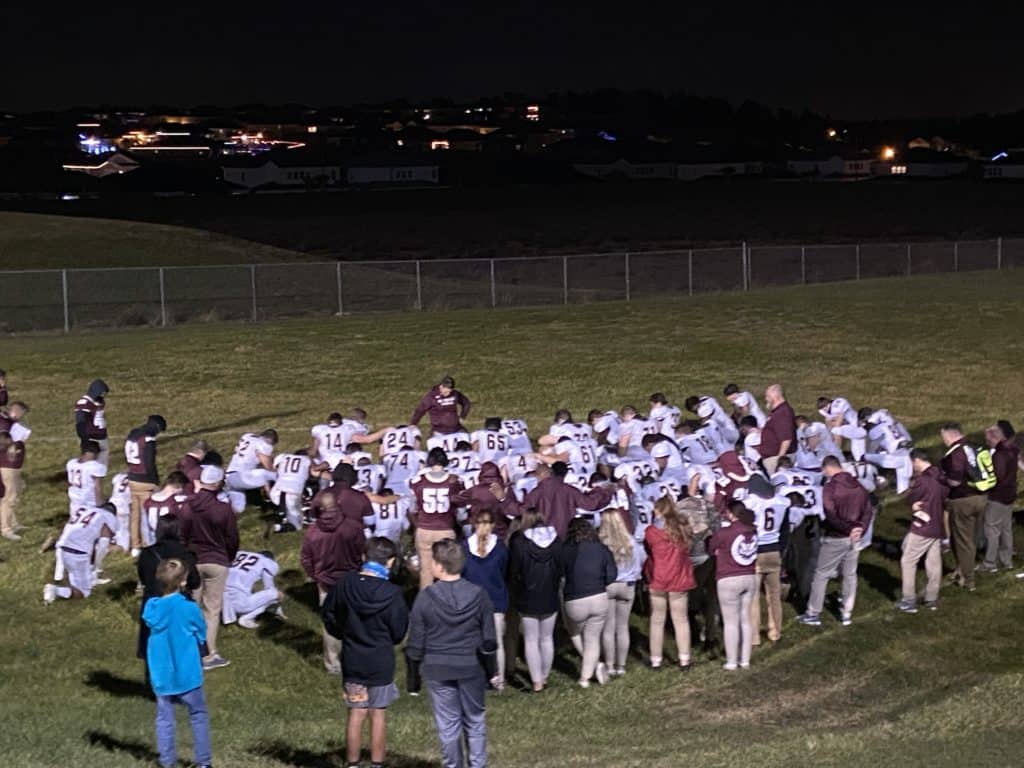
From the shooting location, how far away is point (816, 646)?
49.2 ft

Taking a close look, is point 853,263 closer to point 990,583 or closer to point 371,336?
point 371,336

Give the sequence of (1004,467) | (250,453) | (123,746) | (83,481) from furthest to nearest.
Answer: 1. (250,453)
2. (83,481)
3. (1004,467)
4. (123,746)

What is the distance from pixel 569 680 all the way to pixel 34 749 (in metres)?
4.98

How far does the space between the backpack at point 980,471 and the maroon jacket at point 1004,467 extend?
0.10 meters

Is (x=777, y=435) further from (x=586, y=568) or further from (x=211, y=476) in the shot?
(x=211, y=476)

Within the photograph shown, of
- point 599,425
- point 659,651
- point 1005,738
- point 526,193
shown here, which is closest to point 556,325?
point 599,425

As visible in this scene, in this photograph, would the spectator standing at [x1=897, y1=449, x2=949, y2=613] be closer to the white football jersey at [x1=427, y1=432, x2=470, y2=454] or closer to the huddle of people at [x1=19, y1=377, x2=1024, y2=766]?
the huddle of people at [x1=19, y1=377, x2=1024, y2=766]

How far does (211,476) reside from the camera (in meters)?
14.2

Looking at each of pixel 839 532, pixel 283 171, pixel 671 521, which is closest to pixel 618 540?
pixel 671 521

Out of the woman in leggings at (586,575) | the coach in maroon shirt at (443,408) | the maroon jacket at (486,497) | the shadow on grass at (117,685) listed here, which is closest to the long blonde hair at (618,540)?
the woman in leggings at (586,575)

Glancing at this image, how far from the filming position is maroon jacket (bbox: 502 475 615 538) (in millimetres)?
14594

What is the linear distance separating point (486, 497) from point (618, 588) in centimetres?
204

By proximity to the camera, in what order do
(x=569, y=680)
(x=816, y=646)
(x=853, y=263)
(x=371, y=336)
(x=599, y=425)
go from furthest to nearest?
(x=853, y=263)
(x=371, y=336)
(x=599, y=425)
(x=816, y=646)
(x=569, y=680)

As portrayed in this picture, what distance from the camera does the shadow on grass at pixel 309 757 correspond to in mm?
11297
